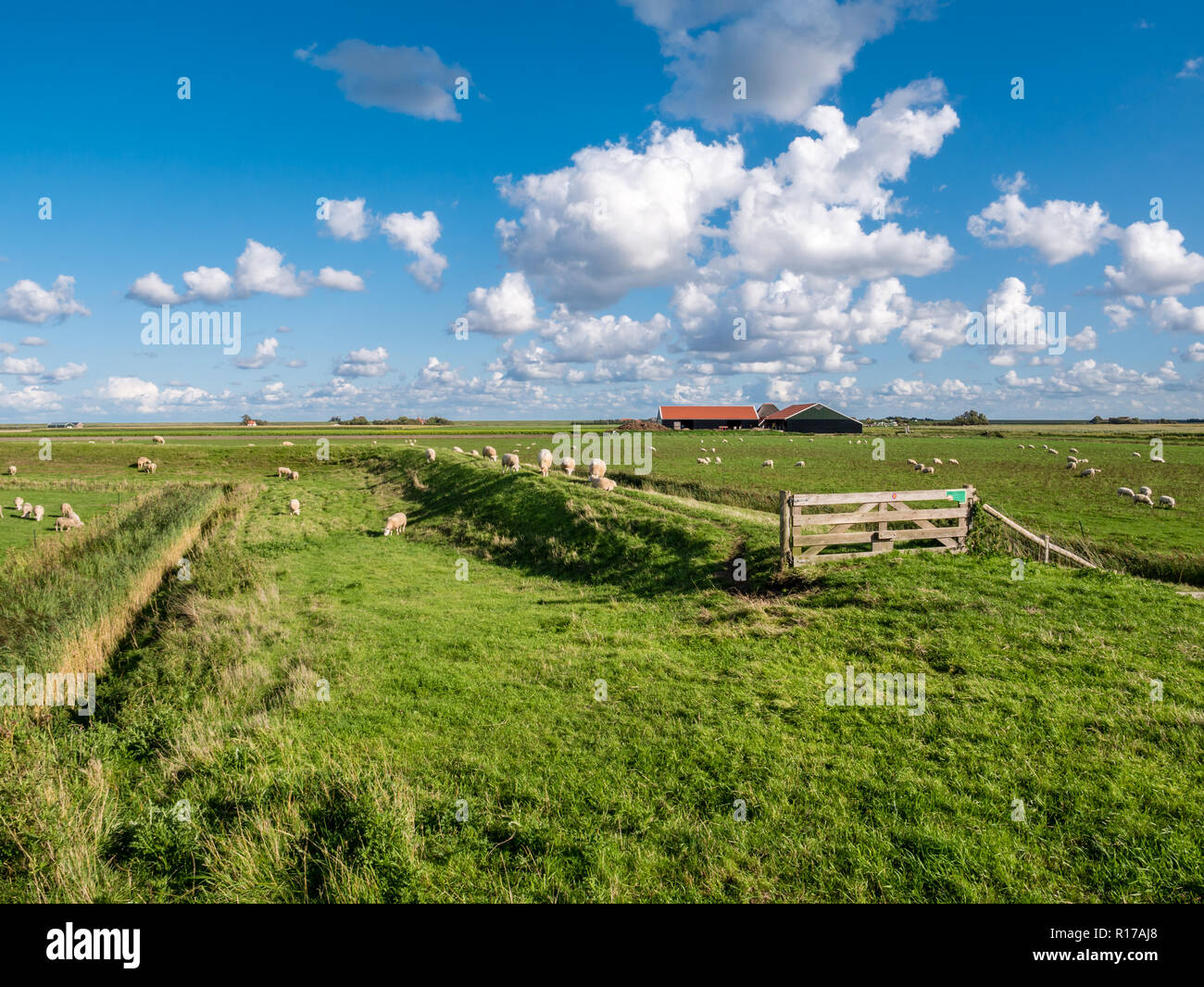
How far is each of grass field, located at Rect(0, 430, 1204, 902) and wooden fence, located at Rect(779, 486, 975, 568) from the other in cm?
90

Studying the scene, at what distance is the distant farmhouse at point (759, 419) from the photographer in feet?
401

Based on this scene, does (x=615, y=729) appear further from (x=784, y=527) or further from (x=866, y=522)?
(x=866, y=522)

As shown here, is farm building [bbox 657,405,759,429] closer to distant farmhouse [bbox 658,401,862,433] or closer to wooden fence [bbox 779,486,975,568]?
distant farmhouse [bbox 658,401,862,433]

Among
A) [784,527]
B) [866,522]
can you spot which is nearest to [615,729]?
[784,527]

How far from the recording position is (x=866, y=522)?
52.4 feet

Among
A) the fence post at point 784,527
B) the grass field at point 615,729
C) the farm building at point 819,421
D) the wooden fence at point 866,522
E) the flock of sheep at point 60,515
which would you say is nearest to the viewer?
the grass field at point 615,729

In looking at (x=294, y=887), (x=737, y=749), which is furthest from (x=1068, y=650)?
(x=294, y=887)

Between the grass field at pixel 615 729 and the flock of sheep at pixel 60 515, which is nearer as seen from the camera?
the grass field at pixel 615 729

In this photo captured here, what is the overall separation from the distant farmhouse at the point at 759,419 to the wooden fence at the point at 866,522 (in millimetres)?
107148

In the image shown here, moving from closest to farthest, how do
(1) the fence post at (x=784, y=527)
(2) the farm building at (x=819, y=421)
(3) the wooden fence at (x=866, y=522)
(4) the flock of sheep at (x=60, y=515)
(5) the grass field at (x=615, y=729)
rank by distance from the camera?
1. (5) the grass field at (x=615, y=729)
2. (1) the fence post at (x=784, y=527)
3. (3) the wooden fence at (x=866, y=522)
4. (4) the flock of sheep at (x=60, y=515)
5. (2) the farm building at (x=819, y=421)

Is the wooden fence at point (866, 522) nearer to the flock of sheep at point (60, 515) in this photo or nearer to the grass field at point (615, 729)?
the grass field at point (615, 729)

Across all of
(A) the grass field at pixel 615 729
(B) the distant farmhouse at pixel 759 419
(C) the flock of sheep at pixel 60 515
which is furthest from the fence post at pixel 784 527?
(B) the distant farmhouse at pixel 759 419

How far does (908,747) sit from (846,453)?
56503 millimetres
